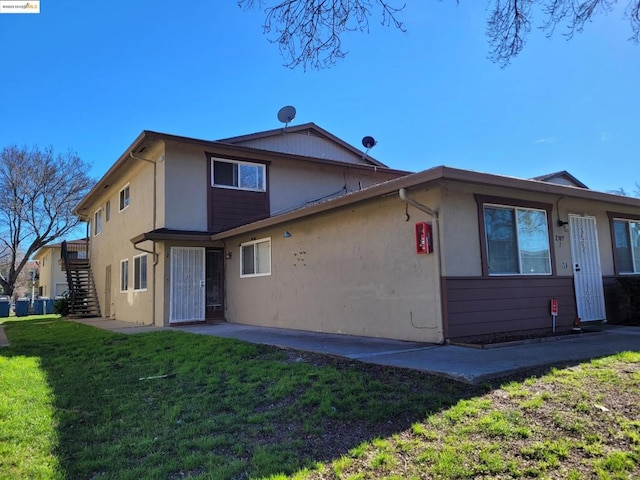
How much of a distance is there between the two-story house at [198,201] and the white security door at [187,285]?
29 mm

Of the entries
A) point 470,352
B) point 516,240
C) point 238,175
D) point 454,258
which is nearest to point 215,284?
point 238,175

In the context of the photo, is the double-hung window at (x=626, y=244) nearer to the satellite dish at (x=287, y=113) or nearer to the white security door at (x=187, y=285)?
the satellite dish at (x=287, y=113)

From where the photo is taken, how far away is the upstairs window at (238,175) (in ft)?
43.2

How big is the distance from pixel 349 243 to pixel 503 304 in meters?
3.09

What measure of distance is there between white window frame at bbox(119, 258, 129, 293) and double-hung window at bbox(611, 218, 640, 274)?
14789mm

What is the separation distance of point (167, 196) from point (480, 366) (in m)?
9.80

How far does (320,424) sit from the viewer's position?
3875 mm

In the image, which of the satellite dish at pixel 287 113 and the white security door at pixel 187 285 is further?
the satellite dish at pixel 287 113

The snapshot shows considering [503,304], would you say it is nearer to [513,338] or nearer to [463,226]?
[513,338]

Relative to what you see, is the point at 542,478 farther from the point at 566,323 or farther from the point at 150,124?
the point at 150,124

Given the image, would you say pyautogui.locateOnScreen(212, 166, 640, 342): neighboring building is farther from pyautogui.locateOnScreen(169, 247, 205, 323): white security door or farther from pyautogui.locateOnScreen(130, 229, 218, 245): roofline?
pyautogui.locateOnScreen(169, 247, 205, 323): white security door

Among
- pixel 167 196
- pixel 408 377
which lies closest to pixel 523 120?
pixel 408 377

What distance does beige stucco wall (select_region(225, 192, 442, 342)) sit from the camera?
746 centimetres

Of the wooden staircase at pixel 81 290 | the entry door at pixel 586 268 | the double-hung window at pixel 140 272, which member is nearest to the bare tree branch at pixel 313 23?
the entry door at pixel 586 268
